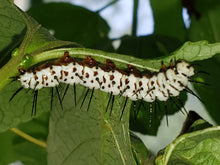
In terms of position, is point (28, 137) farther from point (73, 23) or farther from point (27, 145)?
point (73, 23)

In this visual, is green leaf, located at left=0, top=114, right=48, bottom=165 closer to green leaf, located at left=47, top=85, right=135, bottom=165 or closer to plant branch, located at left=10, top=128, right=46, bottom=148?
plant branch, located at left=10, top=128, right=46, bottom=148

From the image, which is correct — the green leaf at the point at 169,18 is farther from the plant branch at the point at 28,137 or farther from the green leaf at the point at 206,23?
the plant branch at the point at 28,137

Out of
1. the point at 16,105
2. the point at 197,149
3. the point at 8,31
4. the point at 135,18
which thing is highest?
the point at 135,18

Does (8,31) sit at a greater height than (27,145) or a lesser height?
greater

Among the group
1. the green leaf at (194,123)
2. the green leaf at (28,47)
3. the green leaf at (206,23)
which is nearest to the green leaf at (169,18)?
the green leaf at (206,23)

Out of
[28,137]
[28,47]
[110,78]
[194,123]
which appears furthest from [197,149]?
[28,137]

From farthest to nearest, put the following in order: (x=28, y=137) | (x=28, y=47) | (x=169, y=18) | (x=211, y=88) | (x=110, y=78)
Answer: (x=28, y=137), (x=169, y=18), (x=211, y=88), (x=110, y=78), (x=28, y=47)
